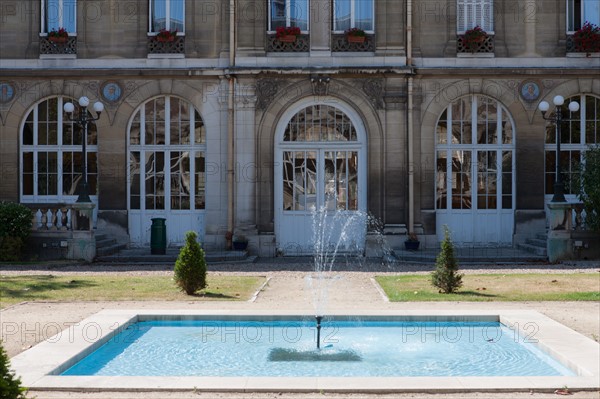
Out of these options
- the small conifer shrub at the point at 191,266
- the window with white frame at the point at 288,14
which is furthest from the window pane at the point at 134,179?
the small conifer shrub at the point at 191,266

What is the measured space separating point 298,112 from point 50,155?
281 inches

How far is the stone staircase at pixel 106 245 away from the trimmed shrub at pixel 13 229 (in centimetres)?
179

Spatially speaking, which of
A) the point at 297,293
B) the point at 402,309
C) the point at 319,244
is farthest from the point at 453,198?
the point at 402,309

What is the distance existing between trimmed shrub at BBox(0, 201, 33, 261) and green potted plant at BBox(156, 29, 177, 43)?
235 inches

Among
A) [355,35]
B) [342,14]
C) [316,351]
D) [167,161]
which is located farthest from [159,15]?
[316,351]

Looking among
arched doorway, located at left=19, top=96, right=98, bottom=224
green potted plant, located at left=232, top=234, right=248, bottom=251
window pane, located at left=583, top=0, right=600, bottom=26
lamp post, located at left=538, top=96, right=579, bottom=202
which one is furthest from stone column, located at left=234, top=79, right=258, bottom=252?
window pane, located at left=583, top=0, right=600, bottom=26

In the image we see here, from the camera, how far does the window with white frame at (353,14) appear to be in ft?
75.5

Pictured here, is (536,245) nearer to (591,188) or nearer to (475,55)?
(591,188)

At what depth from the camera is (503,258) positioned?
20.5m

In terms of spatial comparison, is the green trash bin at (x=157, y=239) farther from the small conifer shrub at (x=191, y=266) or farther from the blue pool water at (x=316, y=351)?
the blue pool water at (x=316, y=351)

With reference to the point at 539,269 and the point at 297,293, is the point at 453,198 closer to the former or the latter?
the point at 539,269

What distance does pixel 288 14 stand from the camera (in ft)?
75.6

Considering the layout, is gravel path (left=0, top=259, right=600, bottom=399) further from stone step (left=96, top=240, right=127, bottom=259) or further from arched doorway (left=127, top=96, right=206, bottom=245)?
arched doorway (left=127, top=96, right=206, bottom=245)

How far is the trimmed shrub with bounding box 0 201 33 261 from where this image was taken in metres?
20.4
